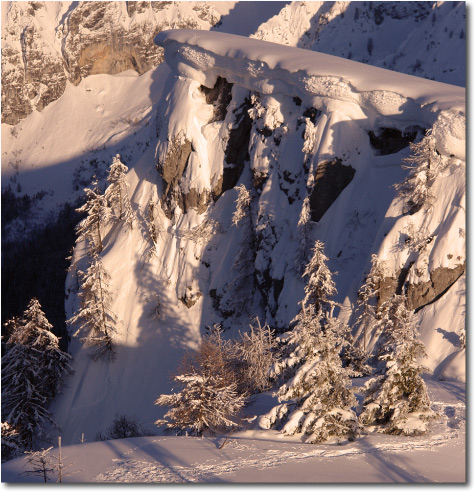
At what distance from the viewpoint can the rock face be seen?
132875mm

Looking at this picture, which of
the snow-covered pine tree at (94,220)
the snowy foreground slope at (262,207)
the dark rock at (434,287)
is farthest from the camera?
the snow-covered pine tree at (94,220)

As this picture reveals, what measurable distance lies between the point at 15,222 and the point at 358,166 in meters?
90.8

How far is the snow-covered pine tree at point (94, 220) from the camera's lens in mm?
48031

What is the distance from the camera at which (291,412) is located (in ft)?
70.3

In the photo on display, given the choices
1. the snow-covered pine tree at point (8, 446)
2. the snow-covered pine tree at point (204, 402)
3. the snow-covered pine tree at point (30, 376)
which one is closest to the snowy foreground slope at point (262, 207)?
the snow-covered pine tree at point (30, 376)

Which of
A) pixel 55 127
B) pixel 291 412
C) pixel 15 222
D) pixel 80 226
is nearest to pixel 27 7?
pixel 55 127

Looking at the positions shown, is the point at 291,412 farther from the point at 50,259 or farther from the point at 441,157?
the point at 50,259

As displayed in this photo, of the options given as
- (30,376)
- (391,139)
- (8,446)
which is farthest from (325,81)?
(8,446)

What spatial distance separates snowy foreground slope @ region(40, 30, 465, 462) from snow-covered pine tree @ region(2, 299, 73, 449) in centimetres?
198

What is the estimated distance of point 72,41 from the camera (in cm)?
13875

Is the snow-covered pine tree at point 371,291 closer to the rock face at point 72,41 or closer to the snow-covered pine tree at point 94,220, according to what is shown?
the snow-covered pine tree at point 94,220

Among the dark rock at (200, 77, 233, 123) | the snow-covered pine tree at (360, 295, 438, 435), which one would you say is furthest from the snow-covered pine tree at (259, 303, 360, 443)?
the dark rock at (200, 77, 233, 123)

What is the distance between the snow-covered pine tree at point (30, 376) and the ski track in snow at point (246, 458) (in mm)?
19402

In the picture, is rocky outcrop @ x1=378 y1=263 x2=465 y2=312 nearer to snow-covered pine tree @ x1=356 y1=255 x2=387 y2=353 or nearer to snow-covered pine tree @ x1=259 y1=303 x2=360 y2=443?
snow-covered pine tree @ x1=356 y1=255 x2=387 y2=353
